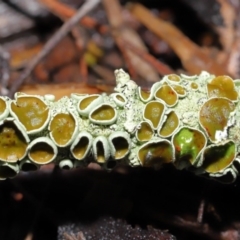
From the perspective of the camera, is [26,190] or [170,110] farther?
[26,190]

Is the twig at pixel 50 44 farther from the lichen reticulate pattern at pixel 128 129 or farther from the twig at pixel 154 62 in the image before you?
the lichen reticulate pattern at pixel 128 129

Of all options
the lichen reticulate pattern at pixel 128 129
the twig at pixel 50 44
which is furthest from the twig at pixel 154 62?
the lichen reticulate pattern at pixel 128 129

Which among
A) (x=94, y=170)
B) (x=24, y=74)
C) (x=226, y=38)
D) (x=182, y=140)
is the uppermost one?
(x=226, y=38)

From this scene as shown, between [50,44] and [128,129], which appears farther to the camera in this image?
[50,44]

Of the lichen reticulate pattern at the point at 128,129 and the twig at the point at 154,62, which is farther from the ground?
the twig at the point at 154,62

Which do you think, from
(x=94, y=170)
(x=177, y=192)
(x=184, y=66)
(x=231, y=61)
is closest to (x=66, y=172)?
(x=94, y=170)

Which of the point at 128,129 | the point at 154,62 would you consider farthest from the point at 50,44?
the point at 128,129

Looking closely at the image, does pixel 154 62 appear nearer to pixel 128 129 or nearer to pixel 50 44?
pixel 50 44

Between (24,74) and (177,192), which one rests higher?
(24,74)

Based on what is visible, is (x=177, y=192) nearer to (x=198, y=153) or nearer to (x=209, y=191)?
(x=209, y=191)
